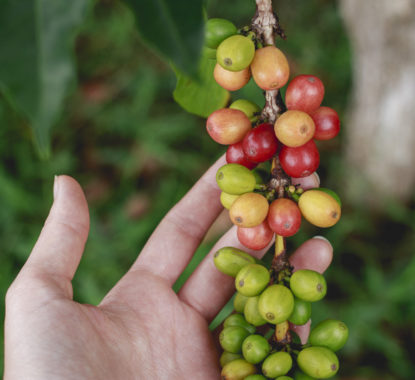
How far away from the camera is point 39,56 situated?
565 millimetres

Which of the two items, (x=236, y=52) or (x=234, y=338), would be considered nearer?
(x=236, y=52)

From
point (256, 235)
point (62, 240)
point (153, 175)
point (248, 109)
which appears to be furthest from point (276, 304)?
point (153, 175)

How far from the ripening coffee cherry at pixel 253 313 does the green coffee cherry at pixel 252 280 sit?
2.9 inches

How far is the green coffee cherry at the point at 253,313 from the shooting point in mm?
1320

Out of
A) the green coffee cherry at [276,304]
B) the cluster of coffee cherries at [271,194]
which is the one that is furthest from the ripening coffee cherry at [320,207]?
the green coffee cherry at [276,304]

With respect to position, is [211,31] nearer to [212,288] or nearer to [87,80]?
[212,288]

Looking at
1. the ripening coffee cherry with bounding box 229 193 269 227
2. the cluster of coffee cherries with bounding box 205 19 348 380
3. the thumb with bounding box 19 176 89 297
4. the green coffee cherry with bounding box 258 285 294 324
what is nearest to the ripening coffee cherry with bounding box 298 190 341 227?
the cluster of coffee cherries with bounding box 205 19 348 380

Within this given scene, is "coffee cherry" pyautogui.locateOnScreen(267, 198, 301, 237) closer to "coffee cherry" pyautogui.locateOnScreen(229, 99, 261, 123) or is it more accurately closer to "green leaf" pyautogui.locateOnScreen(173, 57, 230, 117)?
"coffee cherry" pyautogui.locateOnScreen(229, 99, 261, 123)

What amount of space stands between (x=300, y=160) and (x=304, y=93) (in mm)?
188

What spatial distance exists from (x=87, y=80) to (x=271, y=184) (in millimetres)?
3172

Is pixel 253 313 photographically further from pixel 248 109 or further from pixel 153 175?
pixel 153 175

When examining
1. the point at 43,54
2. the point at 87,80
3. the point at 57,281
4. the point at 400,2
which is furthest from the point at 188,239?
the point at 87,80

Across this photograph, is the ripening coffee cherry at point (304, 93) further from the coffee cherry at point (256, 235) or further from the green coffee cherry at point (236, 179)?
the coffee cherry at point (256, 235)

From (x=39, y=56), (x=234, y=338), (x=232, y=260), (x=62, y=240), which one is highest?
(x=39, y=56)
